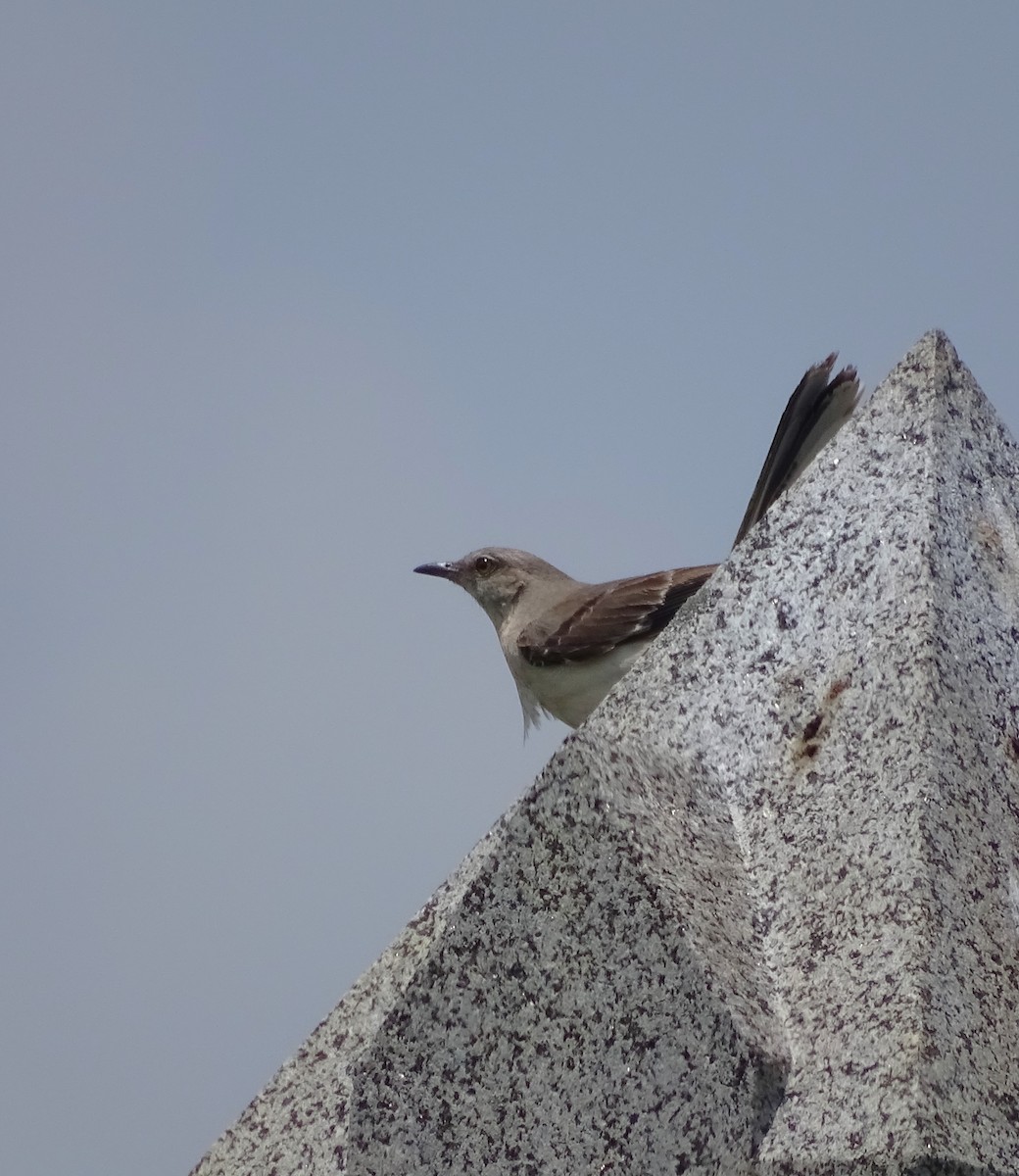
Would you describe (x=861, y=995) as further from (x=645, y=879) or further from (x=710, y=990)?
(x=645, y=879)

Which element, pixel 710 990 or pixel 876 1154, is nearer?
pixel 876 1154

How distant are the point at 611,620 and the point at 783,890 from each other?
7.63m

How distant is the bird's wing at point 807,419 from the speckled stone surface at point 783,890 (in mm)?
3567

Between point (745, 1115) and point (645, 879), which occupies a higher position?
point (645, 879)

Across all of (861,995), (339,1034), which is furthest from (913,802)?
(339,1034)

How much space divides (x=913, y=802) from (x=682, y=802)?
40 cm

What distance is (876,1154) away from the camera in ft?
5.79

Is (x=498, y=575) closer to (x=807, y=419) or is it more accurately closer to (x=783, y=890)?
(x=807, y=419)

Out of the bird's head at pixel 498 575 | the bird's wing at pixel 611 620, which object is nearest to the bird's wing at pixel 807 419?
the bird's wing at pixel 611 620

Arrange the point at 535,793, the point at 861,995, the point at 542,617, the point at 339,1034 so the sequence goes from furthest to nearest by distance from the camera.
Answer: the point at 542,617 → the point at 339,1034 → the point at 535,793 → the point at 861,995

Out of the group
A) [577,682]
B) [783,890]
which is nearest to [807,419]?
[577,682]

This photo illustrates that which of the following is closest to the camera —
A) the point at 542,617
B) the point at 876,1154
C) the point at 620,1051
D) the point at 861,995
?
the point at 876,1154

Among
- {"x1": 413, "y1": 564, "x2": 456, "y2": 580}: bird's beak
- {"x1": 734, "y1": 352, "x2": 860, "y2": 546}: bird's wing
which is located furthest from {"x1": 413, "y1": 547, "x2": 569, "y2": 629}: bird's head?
{"x1": 734, "y1": 352, "x2": 860, "y2": 546}: bird's wing

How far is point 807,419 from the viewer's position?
6172 millimetres
